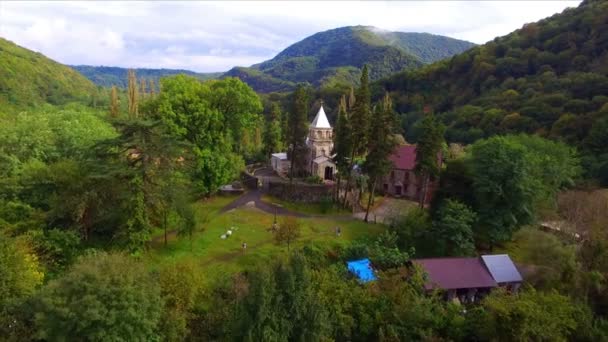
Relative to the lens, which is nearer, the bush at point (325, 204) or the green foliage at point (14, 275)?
the green foliage at point (14, 275)

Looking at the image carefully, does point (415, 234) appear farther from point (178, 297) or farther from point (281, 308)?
point (178, 297)

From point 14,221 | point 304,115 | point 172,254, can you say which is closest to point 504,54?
point 304,115

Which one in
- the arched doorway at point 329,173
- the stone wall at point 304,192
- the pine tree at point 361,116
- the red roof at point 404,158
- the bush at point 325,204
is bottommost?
the bush at point 325,204

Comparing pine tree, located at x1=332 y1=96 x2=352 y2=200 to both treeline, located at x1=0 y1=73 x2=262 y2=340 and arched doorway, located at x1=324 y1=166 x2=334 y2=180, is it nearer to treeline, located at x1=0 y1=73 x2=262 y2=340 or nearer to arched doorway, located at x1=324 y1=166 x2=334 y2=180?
arched doorway, located at x1=324 y1=166 x2=334 y2=180

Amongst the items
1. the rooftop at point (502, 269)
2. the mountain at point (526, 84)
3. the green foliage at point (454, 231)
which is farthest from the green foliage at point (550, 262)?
the mountain at point (526, 84)

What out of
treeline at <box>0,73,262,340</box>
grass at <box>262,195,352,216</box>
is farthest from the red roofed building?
treeline at <box>0,73,262,340</box>

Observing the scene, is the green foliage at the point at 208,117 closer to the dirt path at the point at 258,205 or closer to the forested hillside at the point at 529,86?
the dirt path at the point at 258,205
